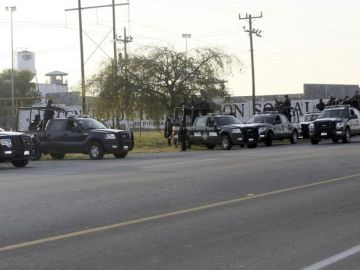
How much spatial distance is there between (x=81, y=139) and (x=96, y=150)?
1.01 meters

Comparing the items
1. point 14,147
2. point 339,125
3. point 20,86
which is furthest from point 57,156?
point 20,86

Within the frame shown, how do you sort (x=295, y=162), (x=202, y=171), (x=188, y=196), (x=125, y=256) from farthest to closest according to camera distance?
(x=295, y=162), (x=202, y=171), (x=188, y=196), (x=125, y=256)

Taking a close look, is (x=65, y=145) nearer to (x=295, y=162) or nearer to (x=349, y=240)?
(x=295, y=162)

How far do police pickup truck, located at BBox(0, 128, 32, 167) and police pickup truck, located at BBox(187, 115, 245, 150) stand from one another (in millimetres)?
12006

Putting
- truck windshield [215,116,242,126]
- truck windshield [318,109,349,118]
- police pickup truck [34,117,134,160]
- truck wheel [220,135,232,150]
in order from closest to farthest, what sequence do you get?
police pickup truck [34,117,134,160] < truck wheel [220,135,232,150] < truck windshield [215,116,242,126] < truck windshield [318,109,349,118]

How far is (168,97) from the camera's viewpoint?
4388 cm

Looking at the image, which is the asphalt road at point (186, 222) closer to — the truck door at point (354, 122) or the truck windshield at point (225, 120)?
the truck windshield at point (225, 120)

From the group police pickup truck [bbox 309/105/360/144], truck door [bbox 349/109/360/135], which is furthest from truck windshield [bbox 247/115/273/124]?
truck door [bbox 349/109/360/135]

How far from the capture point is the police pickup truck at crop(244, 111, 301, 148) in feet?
108

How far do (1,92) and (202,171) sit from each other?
3400 inches

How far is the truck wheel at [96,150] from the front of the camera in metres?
26.8

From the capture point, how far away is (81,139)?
27531 millimetres

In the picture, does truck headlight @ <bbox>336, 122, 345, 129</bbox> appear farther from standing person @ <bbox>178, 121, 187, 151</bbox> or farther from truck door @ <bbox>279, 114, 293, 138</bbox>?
standing person @ <bbox>178, 121, 187, 151</bbox>

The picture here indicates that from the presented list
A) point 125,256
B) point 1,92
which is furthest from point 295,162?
point 1,92
